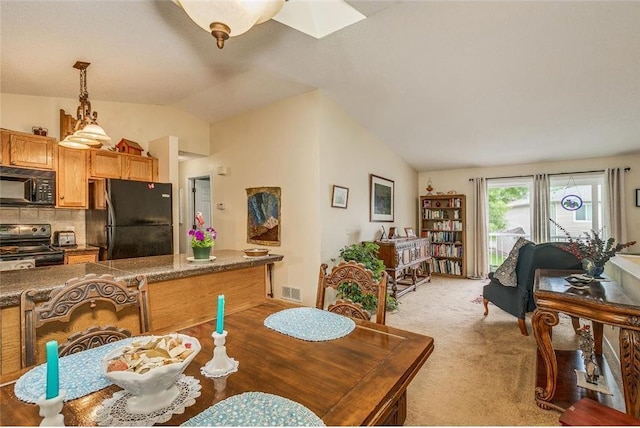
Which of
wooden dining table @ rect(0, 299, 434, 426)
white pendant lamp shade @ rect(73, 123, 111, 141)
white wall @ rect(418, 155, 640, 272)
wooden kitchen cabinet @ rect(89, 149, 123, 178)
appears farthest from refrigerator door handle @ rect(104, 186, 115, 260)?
white wall @ rect(418, 155, 640, 272)

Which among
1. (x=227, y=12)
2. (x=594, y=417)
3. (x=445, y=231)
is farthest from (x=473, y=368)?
(x=445, y=231)

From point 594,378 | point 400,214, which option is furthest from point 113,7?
point 400,214

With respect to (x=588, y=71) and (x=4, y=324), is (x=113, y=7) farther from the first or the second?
(x=588, y=71)

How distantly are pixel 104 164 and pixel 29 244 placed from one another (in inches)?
46.3

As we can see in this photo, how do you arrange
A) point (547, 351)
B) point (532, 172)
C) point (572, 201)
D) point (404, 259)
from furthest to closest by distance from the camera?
1. point (532, 172)
2. point (572, 201)
3. point (404, 259)
4. point (547, 351)

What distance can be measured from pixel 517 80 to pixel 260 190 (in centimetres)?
329

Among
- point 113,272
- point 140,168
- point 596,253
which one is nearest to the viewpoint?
point 113,272

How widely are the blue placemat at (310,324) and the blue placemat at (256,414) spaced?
42 cm

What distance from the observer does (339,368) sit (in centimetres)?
100

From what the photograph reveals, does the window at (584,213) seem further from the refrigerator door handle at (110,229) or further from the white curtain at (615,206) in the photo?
the refrigerator door handle at (110,229)

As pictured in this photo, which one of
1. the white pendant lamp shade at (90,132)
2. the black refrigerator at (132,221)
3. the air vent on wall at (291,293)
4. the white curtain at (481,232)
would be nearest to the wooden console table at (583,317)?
the air vent on wall at (291,293)

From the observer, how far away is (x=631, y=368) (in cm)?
158

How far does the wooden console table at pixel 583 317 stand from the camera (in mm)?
1591

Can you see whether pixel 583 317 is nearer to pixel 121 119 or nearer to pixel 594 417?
pixel 594 417
